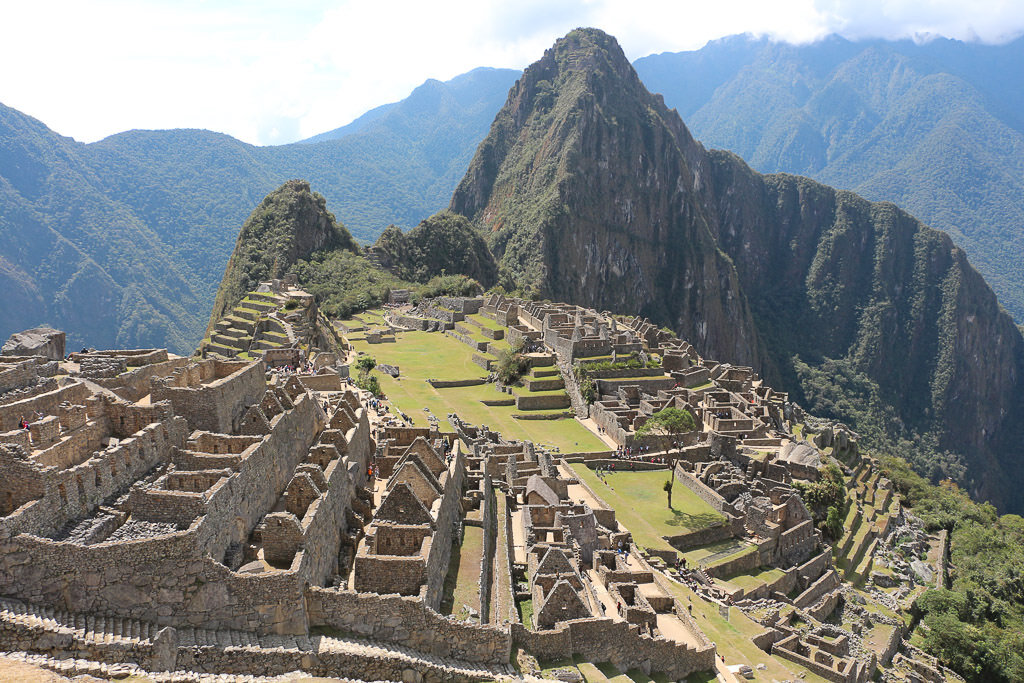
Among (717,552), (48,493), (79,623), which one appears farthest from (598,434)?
(79,623)

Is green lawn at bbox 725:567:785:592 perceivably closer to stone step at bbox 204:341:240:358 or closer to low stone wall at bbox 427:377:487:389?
low stone wall at bbox 427:377:487:389

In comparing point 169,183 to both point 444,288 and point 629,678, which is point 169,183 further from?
point 629,678

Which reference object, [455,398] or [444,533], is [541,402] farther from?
[444,533]

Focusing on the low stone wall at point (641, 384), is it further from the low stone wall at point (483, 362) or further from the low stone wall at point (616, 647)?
the low stone wall at point (616, 647)

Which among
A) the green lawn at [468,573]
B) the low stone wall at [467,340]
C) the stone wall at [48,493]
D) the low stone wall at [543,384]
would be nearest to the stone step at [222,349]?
the low stone wall at [543,384]

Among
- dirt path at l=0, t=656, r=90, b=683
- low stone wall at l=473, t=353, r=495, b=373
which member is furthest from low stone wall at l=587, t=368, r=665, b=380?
dirt path at l=0, t=656, r=90, b=683

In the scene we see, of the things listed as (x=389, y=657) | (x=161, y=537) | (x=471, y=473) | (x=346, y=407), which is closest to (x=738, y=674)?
(x=471, y=473)
